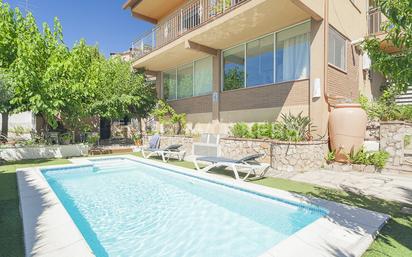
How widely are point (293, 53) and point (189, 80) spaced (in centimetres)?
768

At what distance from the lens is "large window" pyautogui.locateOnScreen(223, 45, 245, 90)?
13209 mm

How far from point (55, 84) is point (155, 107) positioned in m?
7.52

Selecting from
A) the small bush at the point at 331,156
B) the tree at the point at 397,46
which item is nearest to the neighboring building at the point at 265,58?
the small bush at the point at 331,156

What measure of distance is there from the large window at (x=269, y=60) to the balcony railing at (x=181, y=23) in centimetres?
224

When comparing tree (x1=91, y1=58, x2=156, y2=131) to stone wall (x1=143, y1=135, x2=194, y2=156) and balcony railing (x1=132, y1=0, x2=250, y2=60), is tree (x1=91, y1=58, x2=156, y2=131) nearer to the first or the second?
balcony railing (x1=132, y1=0, x2=250, y2=60)

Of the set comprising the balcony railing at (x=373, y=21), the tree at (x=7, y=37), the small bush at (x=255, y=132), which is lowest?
the small bush at (x=255, y=132)

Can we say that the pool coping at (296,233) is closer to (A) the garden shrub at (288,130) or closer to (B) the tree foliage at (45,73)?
(A) the garden shrub at (288,130)

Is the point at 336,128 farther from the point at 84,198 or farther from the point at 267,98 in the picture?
the point at 84,198

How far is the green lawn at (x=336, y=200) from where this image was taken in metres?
3.50

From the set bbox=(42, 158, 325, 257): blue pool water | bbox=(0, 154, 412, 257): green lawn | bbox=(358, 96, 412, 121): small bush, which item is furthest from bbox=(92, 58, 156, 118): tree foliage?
bbox=(358, 96, 412, 121): small bush

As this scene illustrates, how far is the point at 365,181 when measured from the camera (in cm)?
751

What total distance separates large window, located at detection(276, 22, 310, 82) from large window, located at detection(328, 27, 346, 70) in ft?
3.49

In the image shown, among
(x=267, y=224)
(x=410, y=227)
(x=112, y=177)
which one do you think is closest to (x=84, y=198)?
(x=112, y=177)

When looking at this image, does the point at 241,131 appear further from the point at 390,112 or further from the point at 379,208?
the point at 379,208
